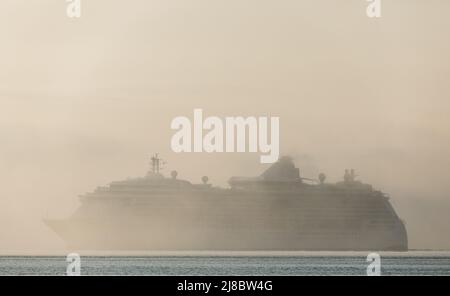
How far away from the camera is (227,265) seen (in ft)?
111

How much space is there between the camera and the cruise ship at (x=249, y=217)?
1130 inches

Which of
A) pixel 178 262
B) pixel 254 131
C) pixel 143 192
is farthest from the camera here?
pixel 178 262

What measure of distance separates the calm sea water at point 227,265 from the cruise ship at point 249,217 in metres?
0.64

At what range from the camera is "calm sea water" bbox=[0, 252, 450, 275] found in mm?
30734

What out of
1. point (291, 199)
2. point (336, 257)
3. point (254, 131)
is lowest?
point (336, 257)

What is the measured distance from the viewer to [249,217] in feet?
125

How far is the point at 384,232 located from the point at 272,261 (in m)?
4.84

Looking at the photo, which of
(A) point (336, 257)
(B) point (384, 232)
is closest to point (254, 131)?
(B) point (384, 232)

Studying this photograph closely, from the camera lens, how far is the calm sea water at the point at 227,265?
30.7 meters

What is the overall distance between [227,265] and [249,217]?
15.3 ft

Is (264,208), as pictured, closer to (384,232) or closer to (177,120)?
(384,232)

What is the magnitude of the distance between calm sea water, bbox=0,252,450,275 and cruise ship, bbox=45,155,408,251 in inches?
25.3

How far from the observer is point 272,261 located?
3519 cm
